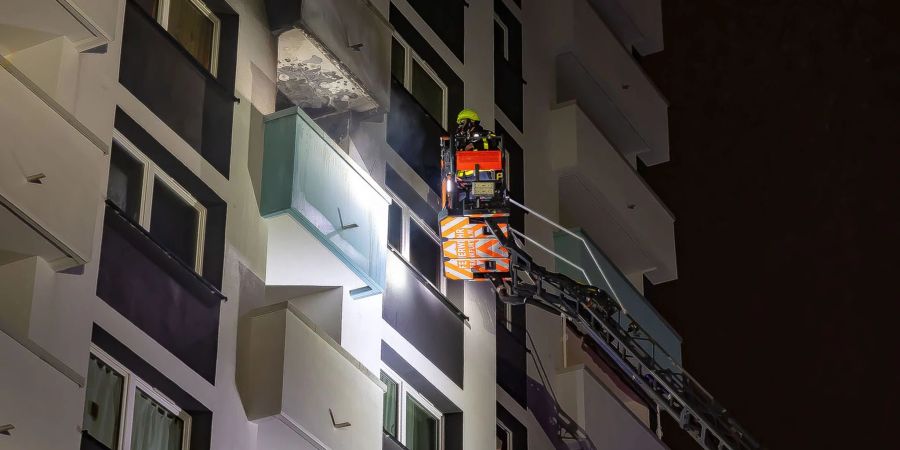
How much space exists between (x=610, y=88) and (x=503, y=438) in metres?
11.8

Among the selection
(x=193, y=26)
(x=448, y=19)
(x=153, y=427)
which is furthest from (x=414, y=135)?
(x=153, y=427)

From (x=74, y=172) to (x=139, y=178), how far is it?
2274 millimetres

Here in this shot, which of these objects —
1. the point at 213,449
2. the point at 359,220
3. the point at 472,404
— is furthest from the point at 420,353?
the point at 213,449

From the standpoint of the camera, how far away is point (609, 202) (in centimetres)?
3212

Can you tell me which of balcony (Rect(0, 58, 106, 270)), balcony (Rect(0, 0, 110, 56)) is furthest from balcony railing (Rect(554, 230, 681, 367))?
balcony (Rect(0, 58, 106, 270))

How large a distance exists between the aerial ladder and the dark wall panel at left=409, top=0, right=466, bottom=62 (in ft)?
9.77

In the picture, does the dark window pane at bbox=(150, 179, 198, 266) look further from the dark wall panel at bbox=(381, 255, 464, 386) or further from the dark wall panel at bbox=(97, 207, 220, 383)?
the dark wall panel at bbox=(381, 255, 464, 386)

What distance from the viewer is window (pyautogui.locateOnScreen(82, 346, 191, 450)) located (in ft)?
52.4

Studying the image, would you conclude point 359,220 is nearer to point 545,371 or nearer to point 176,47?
point 176,47

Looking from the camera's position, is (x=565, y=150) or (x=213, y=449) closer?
(x=213, y=449)

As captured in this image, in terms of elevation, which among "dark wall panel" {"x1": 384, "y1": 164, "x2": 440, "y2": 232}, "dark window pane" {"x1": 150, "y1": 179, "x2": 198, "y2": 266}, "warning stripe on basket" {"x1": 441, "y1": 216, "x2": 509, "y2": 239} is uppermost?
"dark wall panel" {"x1": 384, "y1": 164, "x2": 440, "y2": 232}

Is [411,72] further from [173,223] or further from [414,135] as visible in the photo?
[173,223]

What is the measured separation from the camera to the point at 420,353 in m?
22.8

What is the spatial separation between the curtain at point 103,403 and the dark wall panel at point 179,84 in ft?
11.1
